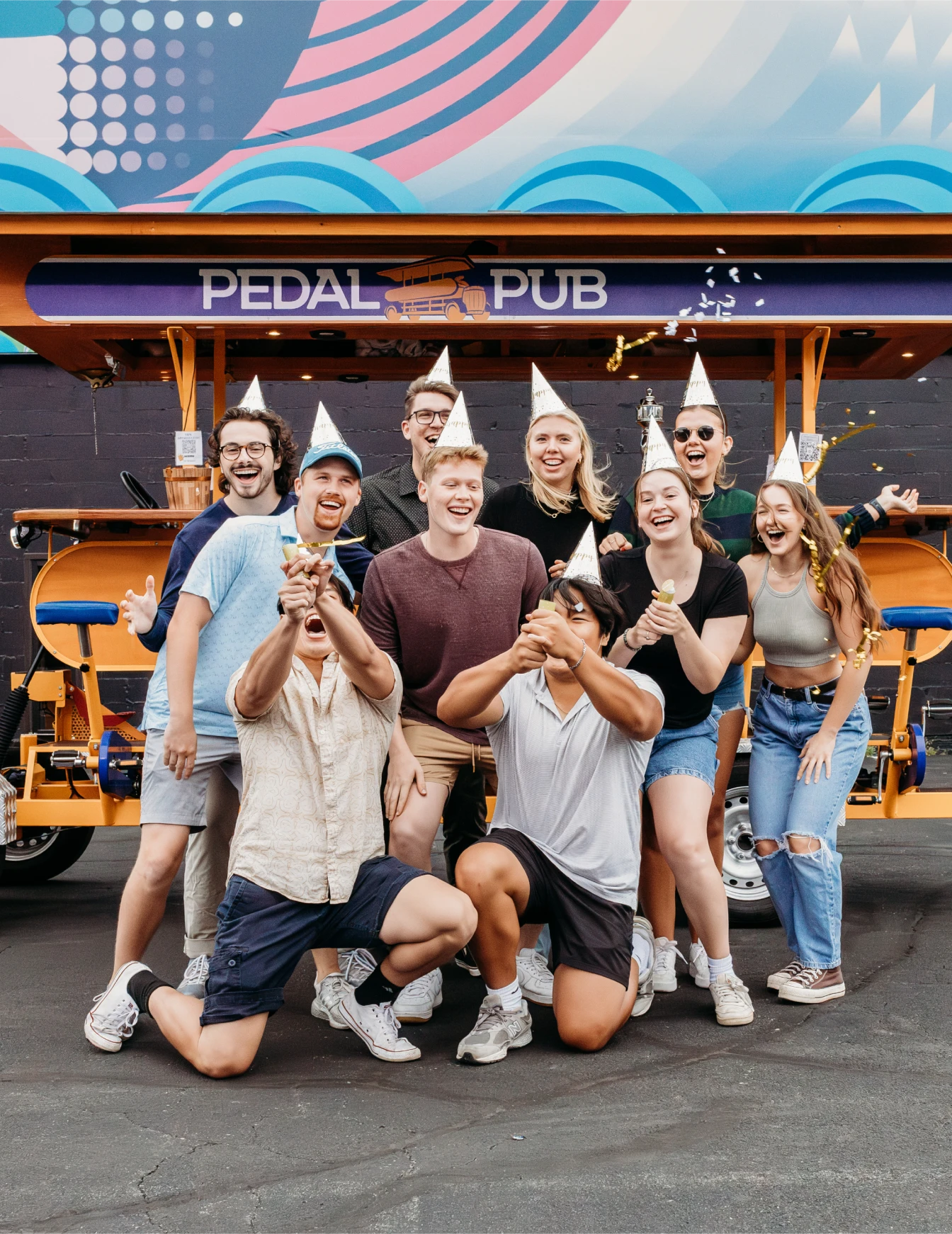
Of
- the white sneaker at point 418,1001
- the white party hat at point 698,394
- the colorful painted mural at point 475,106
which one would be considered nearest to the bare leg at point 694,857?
the white sneaker at point 418,1001

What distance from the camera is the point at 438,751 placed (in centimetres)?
416

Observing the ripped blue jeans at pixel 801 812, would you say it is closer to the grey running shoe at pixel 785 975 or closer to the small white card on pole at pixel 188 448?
the grey running shoe at pixel 785 975

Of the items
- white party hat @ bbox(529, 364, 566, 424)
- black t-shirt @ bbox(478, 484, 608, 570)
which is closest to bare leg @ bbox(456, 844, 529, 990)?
black t-shirt @ bbox(478, 484, 608, 570)

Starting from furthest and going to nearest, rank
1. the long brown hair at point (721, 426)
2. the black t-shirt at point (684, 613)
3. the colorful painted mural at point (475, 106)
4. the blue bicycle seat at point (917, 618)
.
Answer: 1. the colorful painted mural at point (475, 106)
2. the blue bicycle seat at point (917, 618)
3. the long brown hair at point (721, 426)
4. the black t-shirt at point (684, 613)

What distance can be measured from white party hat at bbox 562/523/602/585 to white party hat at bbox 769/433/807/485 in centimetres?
95

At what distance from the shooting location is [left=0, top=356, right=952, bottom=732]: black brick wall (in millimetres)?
10023

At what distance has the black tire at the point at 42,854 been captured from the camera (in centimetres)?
643

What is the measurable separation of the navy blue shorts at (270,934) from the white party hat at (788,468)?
204 centimetres

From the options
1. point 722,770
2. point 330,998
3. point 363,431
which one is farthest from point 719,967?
point 363,431

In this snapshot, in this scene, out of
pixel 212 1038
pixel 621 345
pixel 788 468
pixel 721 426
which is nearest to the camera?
pixel 212 1038

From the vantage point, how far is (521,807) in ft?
13.0

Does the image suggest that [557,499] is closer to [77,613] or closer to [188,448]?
[188,448]

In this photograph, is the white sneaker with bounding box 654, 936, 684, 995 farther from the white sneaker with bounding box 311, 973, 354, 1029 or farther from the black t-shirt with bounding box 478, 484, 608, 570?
the black t-shirt with bounding box 478, 484, 608, 570

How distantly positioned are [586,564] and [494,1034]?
150 centimetres
